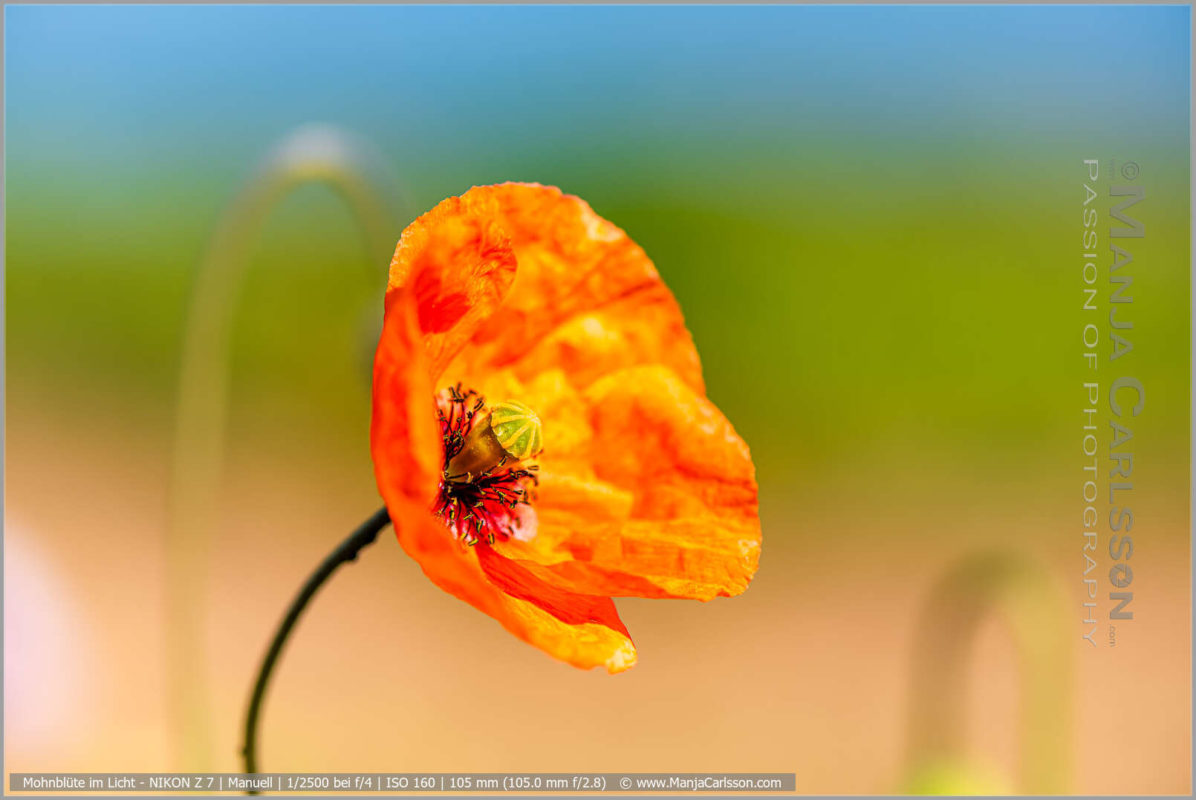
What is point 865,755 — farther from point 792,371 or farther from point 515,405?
point 515,405

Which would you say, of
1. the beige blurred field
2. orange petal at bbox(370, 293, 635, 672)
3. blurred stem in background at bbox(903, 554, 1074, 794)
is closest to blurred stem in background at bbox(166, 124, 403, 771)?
orange petal at bbox(370, 293, 635, 672)

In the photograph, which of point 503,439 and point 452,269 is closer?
point 452,269

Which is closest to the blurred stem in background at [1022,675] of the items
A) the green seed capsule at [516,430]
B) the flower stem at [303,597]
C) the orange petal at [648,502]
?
the orange petal at [648,502]

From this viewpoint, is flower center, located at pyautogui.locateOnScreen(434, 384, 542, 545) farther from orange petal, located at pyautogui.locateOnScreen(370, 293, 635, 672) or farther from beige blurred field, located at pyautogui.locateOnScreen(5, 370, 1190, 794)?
beige blurred field, located at pyautogui.locateOnScreen(5, 370, 1190, 794)

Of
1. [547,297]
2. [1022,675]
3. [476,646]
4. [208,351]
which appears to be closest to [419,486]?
[547,297]

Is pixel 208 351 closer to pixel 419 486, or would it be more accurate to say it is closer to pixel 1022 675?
pixel 419 486

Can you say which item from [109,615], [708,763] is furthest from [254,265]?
[708,763]

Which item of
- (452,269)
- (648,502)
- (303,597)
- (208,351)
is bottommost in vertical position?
(303,597)
